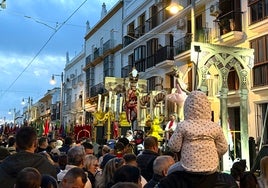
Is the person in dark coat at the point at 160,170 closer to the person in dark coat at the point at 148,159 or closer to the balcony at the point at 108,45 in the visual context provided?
the person in dark coat at the point at 148,159

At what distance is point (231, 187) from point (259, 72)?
50.9 feet

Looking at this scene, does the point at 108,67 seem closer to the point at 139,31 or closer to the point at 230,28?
the point at 139,31

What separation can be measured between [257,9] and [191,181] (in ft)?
54.2

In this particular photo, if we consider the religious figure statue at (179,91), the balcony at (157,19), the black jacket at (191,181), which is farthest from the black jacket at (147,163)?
the balcony at (157,19)

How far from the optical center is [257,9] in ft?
59.5

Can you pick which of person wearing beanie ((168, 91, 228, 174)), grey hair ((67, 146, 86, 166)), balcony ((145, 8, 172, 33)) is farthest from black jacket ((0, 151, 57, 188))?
balcony ((145, 8, 172, 33))

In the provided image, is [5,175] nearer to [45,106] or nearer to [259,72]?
[259,72]

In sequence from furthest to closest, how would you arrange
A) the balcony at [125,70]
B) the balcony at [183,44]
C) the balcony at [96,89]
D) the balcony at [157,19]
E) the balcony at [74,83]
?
the balcony at [74,83]
the balcony at [96,89]
the balcony at [125,70]
the balcony at [157,19]
the balcony at [183,44]

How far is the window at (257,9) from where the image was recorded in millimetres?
17562

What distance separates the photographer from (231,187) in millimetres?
3098

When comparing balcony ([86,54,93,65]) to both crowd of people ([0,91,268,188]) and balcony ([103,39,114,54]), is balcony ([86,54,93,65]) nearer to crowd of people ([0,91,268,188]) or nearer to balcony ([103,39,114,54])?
balcony ([103,39,114,54])

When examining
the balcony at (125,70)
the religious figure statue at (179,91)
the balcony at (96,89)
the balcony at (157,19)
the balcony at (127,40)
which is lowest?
the religious figure statue at (179,91)

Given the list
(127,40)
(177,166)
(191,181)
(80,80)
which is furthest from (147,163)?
(80,80)

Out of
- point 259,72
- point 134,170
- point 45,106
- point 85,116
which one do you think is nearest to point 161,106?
point 259,72
